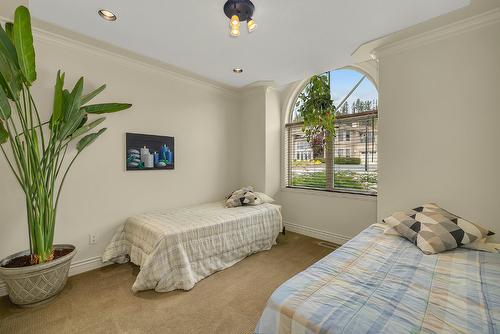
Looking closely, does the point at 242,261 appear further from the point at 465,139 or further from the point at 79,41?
the point at 79,41

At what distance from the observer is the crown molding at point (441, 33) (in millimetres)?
1969

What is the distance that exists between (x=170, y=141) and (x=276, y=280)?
7.53 ft

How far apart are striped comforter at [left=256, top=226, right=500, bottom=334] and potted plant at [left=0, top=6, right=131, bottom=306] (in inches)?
80.2

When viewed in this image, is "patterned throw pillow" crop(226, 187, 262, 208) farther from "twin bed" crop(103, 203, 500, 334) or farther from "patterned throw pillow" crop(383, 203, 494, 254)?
"patterned throw pillow" crop(383, 203, 494, 254)

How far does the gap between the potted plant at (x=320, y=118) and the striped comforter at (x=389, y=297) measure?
2.12m

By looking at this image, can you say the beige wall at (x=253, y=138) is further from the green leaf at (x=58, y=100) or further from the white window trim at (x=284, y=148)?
the green leaf at (x=58, y=100)

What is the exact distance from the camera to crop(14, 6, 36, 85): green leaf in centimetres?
157

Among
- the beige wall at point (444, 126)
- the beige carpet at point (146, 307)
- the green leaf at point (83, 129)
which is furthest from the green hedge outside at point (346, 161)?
the green leaf at point (83, 129)

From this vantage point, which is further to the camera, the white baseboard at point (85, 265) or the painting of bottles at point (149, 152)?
the painting of bottles at point (149, 152)

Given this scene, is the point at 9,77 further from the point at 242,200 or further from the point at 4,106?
the point at 242,200

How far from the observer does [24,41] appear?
1.63m

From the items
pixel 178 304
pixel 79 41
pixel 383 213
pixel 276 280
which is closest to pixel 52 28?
pixel 79 41

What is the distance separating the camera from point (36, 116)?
2182 millimetres

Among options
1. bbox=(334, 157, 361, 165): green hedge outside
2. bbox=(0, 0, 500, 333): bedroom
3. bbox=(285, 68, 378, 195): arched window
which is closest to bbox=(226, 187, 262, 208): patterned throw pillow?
bbox=(0, 0, 500, 333): bedroom
